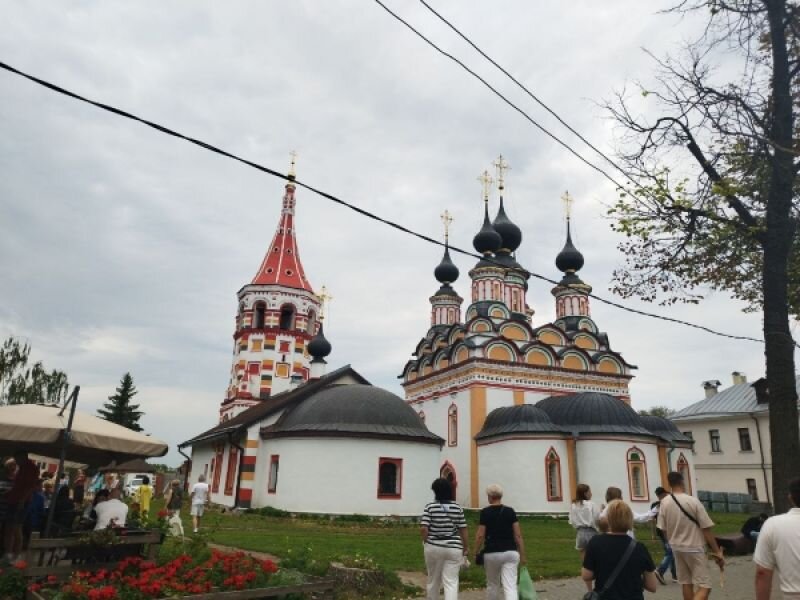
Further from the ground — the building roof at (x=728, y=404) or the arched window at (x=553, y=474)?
the building roof at (x=728, y=404)

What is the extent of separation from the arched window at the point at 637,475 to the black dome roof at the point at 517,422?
3194mm

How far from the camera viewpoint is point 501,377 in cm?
3200

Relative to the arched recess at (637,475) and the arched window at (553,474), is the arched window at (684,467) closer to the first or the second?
the arched recess at (637,475)

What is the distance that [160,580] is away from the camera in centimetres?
636

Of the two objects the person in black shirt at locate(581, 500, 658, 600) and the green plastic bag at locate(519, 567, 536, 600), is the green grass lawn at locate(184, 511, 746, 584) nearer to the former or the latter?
the green plastic bag at locate(519, 567, 536, 600)

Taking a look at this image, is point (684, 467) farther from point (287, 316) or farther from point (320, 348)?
point (287, 316)

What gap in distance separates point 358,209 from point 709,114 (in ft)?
23.7

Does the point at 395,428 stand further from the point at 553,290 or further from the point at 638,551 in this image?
the point at 553,290

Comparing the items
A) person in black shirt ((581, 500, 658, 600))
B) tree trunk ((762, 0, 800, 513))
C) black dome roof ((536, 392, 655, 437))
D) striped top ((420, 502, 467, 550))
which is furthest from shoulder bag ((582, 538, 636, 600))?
black dome roof ((536, 392, 655, 437))

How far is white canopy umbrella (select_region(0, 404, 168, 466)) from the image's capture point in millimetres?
7859

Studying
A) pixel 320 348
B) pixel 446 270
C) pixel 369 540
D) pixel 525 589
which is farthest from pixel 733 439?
pixel 525 589

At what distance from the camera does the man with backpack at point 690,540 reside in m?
6.77

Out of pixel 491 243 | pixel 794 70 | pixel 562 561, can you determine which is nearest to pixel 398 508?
pixel 562 561

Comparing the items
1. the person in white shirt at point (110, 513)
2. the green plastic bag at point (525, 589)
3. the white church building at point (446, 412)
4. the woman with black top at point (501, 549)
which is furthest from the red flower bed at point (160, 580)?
the white church building at point (446, 412)
